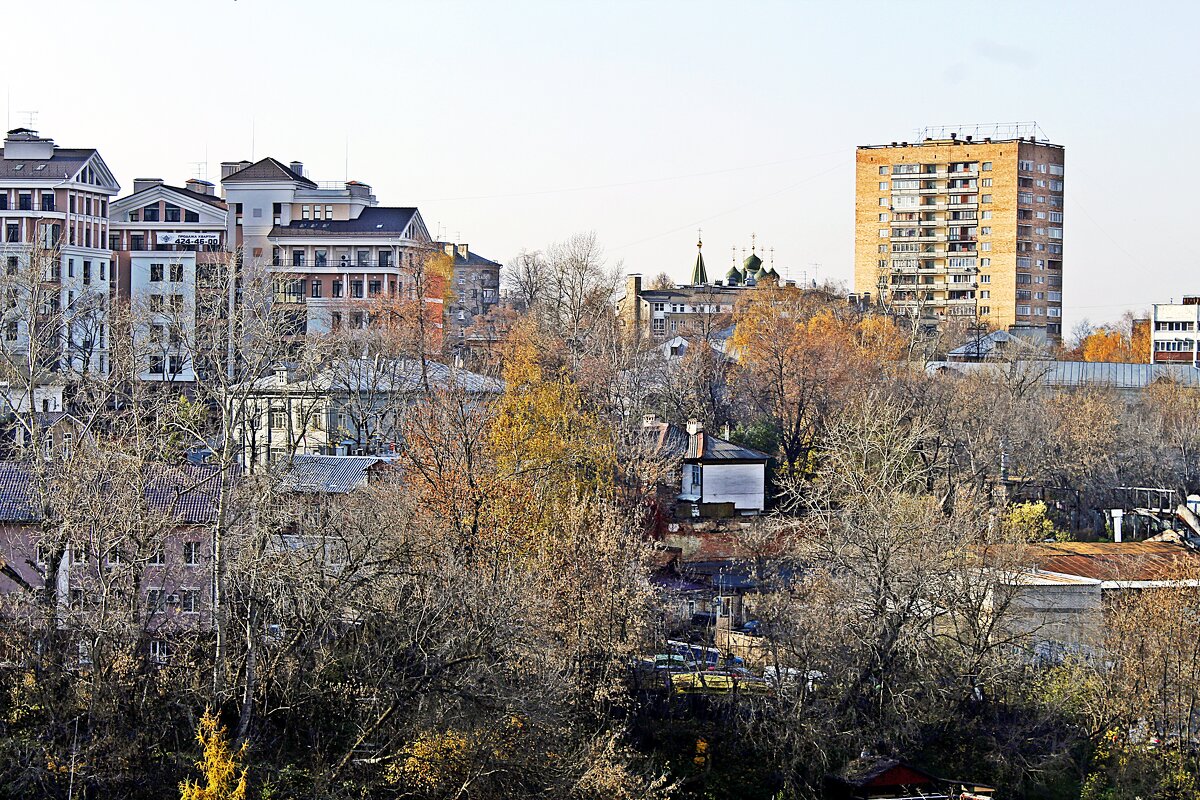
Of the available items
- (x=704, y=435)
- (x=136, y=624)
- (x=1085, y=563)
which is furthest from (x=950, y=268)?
(x=136, y=624)

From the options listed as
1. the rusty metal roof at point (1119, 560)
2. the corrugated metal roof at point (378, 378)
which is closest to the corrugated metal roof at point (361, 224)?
the corrugated metal roof at point (378, 378)

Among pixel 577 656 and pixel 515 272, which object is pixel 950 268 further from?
pixel 577 656

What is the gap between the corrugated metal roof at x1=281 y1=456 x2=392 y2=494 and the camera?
2591 cm

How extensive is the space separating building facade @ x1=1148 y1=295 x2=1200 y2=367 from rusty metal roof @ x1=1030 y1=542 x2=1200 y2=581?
35.2m

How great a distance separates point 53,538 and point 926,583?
11.9m

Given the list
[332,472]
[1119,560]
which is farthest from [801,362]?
[332,472]

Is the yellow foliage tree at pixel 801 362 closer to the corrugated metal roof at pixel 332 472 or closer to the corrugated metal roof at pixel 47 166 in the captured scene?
the corrugated metal roof at pixel 332 472

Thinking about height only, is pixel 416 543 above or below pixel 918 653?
above

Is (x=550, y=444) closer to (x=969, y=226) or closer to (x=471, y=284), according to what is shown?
(x=471, y=284)

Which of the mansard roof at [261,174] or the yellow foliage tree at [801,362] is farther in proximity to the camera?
the mansard roof at [261,174]

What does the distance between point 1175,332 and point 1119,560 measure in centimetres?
3876

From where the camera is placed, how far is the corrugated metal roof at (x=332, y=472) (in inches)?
1020

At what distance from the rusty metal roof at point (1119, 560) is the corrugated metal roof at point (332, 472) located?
11.8 m

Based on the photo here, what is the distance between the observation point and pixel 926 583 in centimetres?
2142
